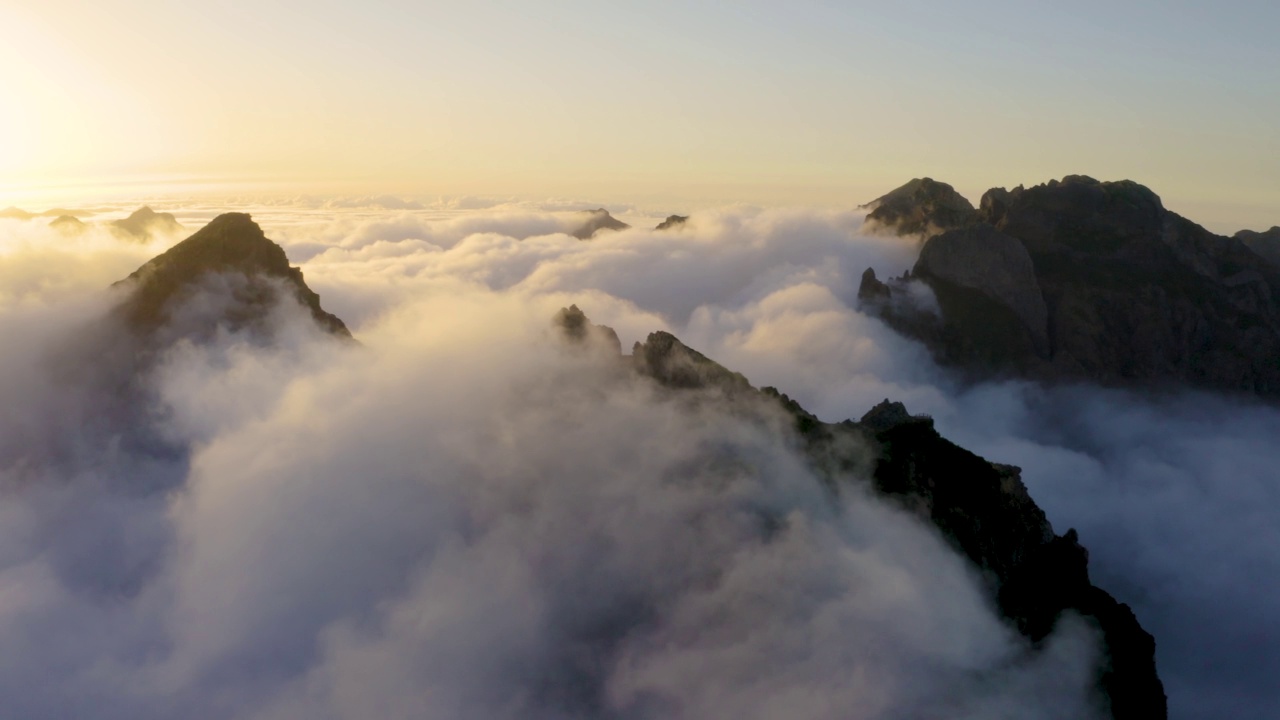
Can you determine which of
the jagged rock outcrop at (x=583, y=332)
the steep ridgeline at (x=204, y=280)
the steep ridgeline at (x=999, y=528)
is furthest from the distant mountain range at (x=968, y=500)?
the steep ridgeline at (x=204, y=280)

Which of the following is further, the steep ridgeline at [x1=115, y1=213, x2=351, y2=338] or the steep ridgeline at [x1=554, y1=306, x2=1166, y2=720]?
the steep ridgeline at [x1=115, y1=213, x2=351, y2=338]

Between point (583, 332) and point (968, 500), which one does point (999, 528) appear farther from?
point (583, 332)

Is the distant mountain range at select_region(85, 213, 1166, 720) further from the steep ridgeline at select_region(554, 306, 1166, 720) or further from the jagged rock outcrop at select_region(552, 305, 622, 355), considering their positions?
the jagged rock outcrop at select_region(552, 305, 622, 355)

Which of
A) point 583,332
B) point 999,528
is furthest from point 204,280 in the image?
point 999,528

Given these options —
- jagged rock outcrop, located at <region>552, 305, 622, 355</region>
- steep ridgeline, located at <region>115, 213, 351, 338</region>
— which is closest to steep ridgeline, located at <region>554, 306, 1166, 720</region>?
jagged rock outcrop, located at <region>552, 305, 622, 355</region>

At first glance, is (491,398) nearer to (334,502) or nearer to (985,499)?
(334,502)

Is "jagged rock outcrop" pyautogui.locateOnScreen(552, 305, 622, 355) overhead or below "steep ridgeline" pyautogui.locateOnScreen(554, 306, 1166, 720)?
overhead

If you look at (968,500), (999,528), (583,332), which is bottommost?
(999,528)
